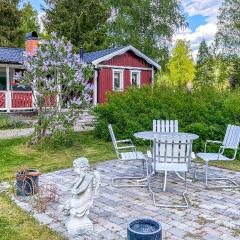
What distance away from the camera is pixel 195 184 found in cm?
540

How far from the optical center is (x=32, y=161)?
696 cm

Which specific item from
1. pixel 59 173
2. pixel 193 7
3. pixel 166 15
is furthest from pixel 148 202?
pixel 193 7

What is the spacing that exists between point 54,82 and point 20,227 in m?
4.94

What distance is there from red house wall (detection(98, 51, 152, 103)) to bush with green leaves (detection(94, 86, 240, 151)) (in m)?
6.52

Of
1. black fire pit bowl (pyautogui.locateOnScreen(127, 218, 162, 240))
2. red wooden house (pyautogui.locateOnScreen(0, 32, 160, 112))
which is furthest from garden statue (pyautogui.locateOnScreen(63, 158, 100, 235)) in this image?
red wooden house (pyautogui.locateOnScreen(0, 32, 160, 112))

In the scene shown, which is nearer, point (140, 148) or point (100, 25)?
point (140, 148)

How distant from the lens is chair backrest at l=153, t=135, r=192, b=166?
4688 millimetres

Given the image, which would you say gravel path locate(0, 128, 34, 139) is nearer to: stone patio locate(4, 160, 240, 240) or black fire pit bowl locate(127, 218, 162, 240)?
stone patio locate(4, 160, 240, 240)

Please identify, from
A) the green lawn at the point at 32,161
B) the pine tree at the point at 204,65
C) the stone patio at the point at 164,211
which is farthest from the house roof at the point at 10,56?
the pine tree at the point at 204,65

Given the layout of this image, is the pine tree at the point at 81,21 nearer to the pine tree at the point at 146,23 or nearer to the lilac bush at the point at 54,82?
the pine tree at the point at 146,23

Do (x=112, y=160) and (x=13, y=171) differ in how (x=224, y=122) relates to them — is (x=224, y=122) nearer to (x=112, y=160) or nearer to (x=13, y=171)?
(x=112, y=160)

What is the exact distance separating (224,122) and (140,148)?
2225 mm

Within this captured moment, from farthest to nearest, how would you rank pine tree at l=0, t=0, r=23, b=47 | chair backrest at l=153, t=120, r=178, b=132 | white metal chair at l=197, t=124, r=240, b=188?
pine tree at l=0, t=0, r=23, b=47, chair backrest at l=153, t=120, r=178, b=132, white metal chair at l=197, t=124, r=240, b=188

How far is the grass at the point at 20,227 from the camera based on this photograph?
11.3ft
